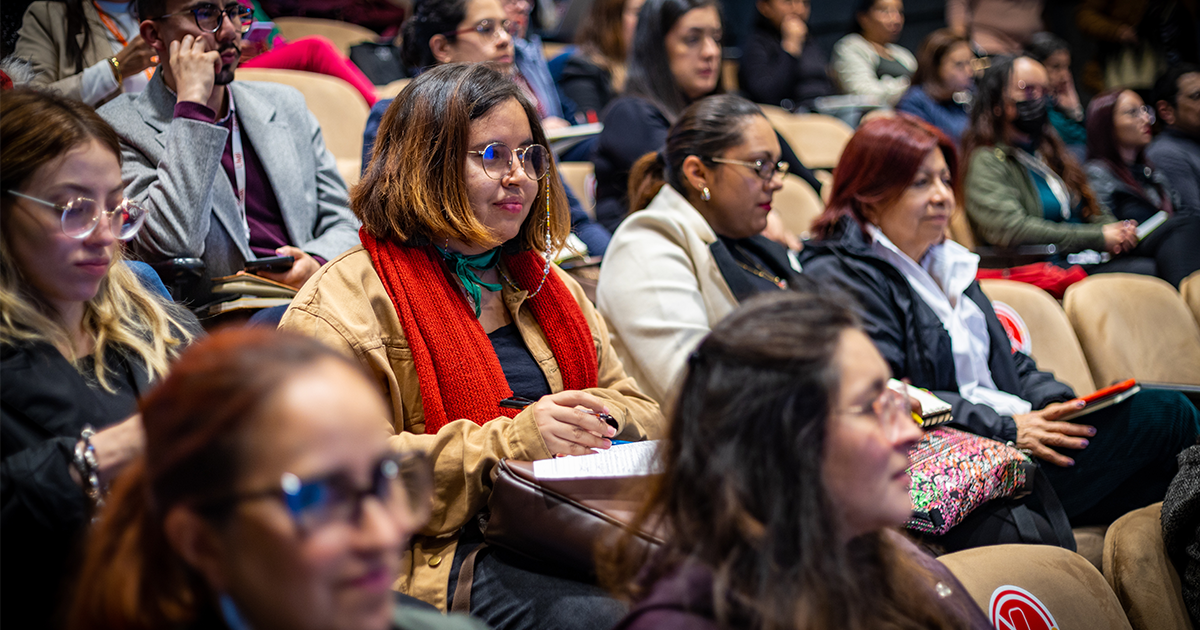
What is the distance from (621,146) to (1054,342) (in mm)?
1569

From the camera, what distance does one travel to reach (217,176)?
82.0 inches

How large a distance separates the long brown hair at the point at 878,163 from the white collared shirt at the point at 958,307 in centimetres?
10

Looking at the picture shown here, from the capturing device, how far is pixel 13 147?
1.22 metres

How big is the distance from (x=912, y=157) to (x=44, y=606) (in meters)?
2.33

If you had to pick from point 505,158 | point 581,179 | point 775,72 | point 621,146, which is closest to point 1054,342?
point 621,146

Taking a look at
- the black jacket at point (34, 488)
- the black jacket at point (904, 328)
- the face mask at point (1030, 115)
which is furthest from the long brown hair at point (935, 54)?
the black jacket at point (34, 488)

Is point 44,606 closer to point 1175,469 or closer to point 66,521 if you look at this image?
point 66,521

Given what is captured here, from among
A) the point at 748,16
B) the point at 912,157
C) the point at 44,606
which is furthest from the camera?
the point at 748,16

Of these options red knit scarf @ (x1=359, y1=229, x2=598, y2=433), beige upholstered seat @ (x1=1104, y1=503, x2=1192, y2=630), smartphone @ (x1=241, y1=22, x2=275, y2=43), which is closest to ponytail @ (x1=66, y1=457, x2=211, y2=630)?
red knit scarf @ (x1=359, y1=229, x2=598, y2=433)

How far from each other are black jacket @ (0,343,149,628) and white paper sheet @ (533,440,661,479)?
0.61 meters

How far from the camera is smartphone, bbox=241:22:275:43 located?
2.35 m

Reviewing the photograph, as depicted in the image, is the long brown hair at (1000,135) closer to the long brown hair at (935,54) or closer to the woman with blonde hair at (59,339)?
the long brown hair at (935,54)

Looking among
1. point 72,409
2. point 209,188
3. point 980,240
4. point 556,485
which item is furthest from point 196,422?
point 980,240

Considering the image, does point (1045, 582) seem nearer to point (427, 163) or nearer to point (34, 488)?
point (427, 163)
